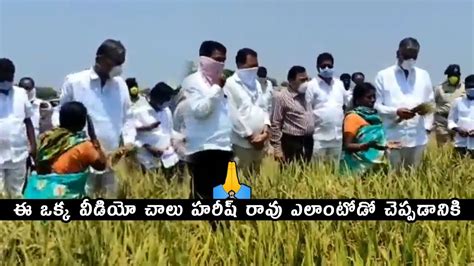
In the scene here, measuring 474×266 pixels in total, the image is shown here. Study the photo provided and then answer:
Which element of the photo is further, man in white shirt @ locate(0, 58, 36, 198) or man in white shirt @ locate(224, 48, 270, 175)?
man in white shirt @ locate(224, 48, 270, 175)

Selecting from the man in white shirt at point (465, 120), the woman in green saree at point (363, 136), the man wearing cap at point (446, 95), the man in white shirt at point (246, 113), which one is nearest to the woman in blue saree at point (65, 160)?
the man in white shirt at point (246, 113)

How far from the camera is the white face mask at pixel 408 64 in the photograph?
4.87m

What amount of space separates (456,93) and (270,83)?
54.1 inches

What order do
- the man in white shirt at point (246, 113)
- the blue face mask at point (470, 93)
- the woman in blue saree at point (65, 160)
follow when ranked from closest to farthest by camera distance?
the woman in blue saree at point (65, 160), the man in white shirt at point (246, 113), the blue face mask at point (470, 93)

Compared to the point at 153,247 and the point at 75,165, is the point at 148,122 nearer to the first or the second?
the point at 75,165

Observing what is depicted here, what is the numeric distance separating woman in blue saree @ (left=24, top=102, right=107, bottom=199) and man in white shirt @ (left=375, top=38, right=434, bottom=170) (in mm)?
1856

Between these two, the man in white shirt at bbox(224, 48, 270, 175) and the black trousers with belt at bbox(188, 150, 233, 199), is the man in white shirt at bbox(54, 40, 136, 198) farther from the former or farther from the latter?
the man in white shirt at bbox(224, 48, 270, 175)

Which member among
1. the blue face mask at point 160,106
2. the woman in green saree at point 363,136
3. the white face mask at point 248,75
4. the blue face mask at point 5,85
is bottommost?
the woman in green saree at point 363,136

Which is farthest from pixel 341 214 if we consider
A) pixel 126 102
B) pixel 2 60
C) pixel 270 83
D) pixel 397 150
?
pixel 270 83

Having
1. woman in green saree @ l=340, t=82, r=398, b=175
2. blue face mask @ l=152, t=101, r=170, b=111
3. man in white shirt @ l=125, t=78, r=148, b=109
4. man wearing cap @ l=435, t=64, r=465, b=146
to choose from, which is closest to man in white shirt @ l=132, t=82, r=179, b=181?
blue face mask @ l=152, t=101, r=170, b=111

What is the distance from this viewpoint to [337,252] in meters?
2.92

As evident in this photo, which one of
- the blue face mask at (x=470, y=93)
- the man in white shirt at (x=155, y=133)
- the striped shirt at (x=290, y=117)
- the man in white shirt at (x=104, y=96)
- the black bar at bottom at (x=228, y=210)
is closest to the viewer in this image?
the black bar at bottom at (x=228, y=210)

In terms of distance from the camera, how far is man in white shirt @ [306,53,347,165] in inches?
214

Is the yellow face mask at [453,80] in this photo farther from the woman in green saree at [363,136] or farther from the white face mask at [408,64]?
the woman in green saree at [363,136]
